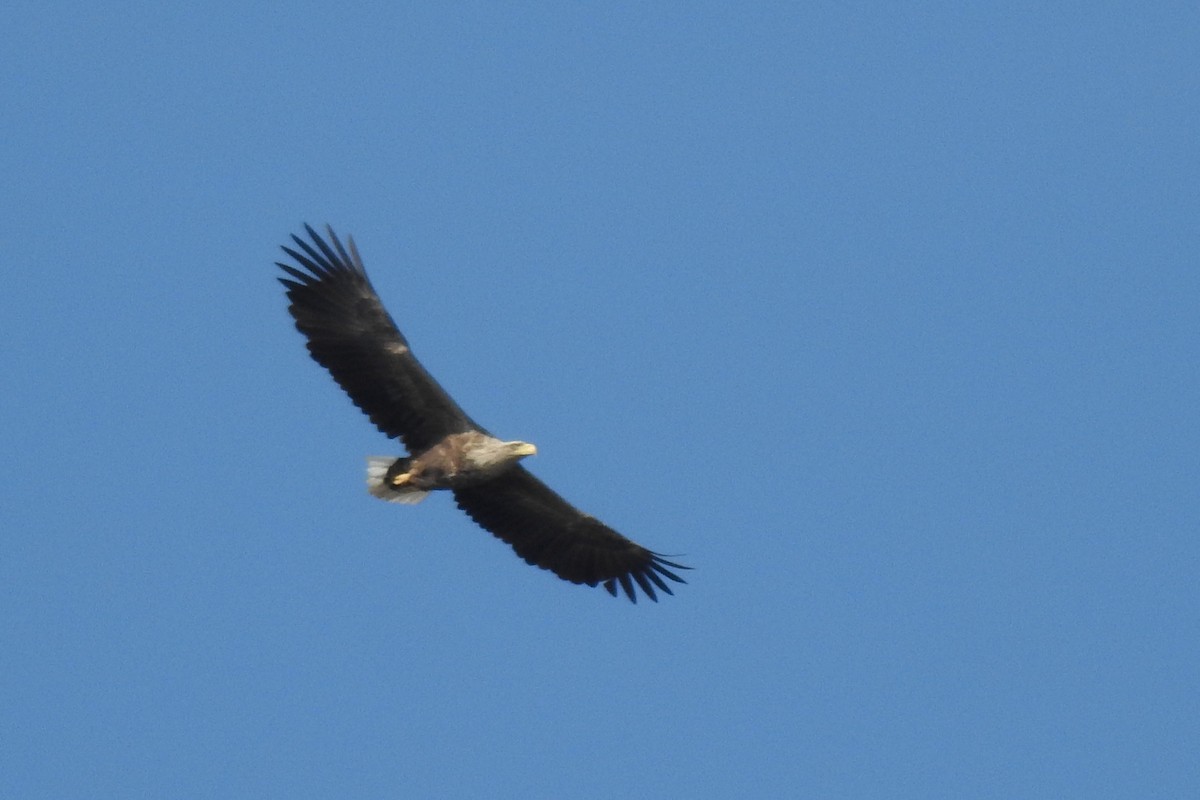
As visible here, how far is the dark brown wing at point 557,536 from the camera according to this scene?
60.6 ft

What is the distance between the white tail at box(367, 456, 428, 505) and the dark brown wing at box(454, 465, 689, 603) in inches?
21.2

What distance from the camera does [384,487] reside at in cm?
1780

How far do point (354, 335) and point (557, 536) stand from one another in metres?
2.66

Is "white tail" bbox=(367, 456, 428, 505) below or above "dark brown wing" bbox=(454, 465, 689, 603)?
below

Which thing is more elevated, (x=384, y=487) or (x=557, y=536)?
(x=557, y=536)

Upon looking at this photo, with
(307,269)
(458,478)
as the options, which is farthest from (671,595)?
(307,269)

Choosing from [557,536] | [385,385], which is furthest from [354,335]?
[557,536]

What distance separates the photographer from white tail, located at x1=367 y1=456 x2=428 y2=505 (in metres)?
17.8

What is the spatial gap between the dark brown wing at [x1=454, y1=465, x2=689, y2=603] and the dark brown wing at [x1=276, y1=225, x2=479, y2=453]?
1.11m

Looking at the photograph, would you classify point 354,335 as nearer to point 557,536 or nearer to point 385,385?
point 385,385

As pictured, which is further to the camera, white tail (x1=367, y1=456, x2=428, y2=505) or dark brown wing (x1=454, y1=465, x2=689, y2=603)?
dark brown wing (x1=454, y1=465, x2=689, y2=603)

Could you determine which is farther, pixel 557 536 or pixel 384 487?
pixel 557 536

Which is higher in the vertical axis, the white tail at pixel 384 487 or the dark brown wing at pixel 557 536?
the dark brown wing at pixel 557 536

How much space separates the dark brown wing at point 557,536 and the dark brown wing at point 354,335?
111 centimetres
